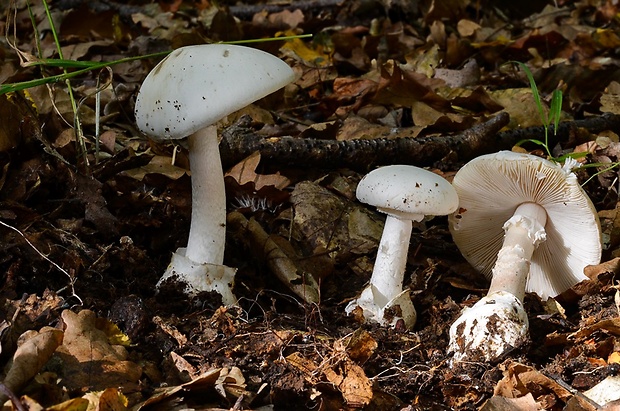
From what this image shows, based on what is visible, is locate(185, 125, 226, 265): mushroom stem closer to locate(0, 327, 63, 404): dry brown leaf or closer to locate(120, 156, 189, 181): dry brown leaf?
locate(120, 156, 189, 181): dry brown leaf

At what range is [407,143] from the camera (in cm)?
379

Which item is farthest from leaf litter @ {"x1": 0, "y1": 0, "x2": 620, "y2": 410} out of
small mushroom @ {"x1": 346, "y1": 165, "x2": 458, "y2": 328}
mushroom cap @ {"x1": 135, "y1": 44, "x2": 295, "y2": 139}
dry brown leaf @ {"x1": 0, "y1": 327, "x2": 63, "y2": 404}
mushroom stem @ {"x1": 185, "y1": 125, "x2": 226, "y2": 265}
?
mushroom cap @ {"x1": 135, "y1": 44, "x2": 295, "y2": 139}

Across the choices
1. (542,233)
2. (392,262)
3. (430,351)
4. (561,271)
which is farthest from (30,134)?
(561,271)

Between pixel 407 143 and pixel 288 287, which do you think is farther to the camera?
pixel 407 143

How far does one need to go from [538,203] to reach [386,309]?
98cm

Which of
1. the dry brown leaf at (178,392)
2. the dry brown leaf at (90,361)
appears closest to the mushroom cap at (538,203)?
the dry brown leaf at (178,392)

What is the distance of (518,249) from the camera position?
300 centimetres

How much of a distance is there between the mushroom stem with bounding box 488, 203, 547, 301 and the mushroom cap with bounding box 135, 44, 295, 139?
1.31 m

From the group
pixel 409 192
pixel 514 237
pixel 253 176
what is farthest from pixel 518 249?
pixel 253 176

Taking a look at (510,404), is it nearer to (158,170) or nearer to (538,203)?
(538,203)

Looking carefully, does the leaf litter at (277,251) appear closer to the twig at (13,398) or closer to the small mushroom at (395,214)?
the twig at (13,398)

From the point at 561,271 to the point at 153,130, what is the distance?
221cm

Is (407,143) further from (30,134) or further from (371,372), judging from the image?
(30,134)

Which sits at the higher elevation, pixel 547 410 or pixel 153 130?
pixel 153 130
